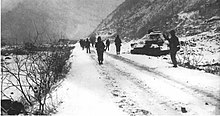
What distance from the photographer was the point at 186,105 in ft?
21.5

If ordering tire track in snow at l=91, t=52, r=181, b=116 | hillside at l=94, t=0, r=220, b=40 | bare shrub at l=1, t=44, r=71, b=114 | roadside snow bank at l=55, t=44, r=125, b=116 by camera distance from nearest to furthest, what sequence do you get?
tire track in snow at l=91, t=52, r=181, b=116 → roadside snow bank at l=55, t=44, r=125, b=116 → bare shrub at l=1, t=44, r=71, b=114 → hillside at l=94, t=0, r=220, b=40

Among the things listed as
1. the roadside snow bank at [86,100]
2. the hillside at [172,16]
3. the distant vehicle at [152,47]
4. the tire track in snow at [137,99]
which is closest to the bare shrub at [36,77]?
the roadside snow bank at [86,100]

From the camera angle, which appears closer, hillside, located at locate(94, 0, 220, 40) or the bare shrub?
the bare shrub

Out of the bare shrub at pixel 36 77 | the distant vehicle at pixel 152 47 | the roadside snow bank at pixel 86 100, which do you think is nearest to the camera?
the roadside snow bank at pixel 86 100

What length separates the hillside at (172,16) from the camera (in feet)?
118

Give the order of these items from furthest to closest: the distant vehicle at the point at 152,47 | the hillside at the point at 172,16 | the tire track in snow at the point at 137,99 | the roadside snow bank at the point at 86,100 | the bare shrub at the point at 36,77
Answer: the hillside at the point at 172,16
the distant vehicle at the point at 152,47
the bare shrub at the point at 36,77
the roadside snow bank at the point at 86,100
the tire track in snow at the point at 137,99

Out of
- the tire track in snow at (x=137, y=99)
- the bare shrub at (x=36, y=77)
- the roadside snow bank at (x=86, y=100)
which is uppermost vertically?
the bare shrub at (x=36, y=77)

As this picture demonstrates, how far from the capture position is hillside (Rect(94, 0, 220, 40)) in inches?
1413

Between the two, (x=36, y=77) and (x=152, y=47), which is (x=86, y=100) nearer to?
(x=36, y=77)

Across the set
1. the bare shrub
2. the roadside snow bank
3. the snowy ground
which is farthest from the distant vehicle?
the roadside snow bank

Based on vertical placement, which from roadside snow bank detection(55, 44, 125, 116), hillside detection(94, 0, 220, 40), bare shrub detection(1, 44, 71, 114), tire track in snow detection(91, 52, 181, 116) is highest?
hillside detection(94, 0, 220, 40)

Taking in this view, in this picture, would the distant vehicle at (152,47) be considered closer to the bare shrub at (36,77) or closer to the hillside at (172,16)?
the hillside at (172,16)

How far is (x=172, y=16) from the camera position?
49750 millimetres

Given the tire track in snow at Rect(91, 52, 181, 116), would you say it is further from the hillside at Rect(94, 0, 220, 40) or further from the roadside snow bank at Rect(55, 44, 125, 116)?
the hillside at Rect(94, 0, 220, 40)
